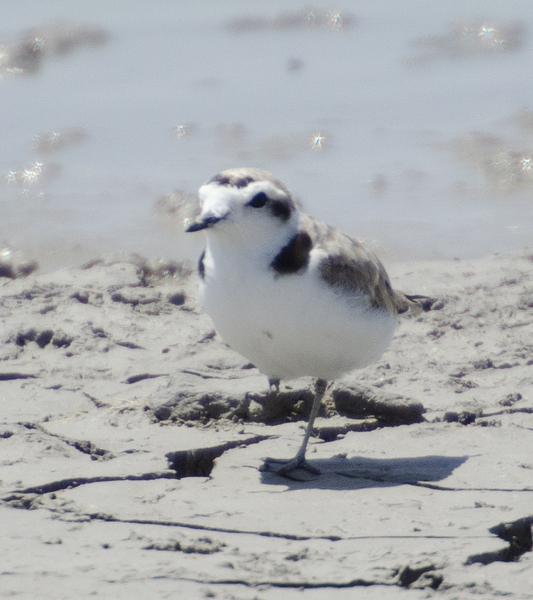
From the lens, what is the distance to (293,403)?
4.36 meters


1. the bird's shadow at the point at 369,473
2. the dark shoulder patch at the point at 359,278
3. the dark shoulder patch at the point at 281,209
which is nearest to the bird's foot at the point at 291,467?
the bird's shadow at the point at 369,473

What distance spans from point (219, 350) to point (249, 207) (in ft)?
6.04

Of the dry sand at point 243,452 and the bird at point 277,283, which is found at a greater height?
the bird at point 277,283

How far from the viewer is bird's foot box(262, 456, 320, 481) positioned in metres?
3.64

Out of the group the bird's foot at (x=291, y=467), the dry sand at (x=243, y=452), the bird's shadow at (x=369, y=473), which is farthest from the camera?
the bird's foot at (x=291, y=467)

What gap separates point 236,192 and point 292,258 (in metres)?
0.32

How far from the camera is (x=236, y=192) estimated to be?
339cm

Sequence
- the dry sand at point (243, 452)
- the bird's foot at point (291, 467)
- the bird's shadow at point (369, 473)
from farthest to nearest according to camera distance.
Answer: the bird's foot at point (291, 467), the bird's shadow at point (369, 473), the dry sand at point (243, 452)

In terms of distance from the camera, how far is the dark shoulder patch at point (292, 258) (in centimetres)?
344

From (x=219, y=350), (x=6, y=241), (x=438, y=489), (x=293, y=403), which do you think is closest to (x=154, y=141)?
(x=6, y=241)

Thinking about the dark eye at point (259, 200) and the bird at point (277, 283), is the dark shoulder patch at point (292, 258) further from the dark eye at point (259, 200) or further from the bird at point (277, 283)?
the dark eye at point (259, 200)

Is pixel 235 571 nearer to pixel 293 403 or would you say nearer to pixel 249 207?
pixel 249 207

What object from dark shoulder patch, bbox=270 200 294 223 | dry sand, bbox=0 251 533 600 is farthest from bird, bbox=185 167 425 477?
dry sand, bbox=0 251 533 600

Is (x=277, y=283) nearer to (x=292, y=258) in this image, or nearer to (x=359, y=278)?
(x=292, y=258)
